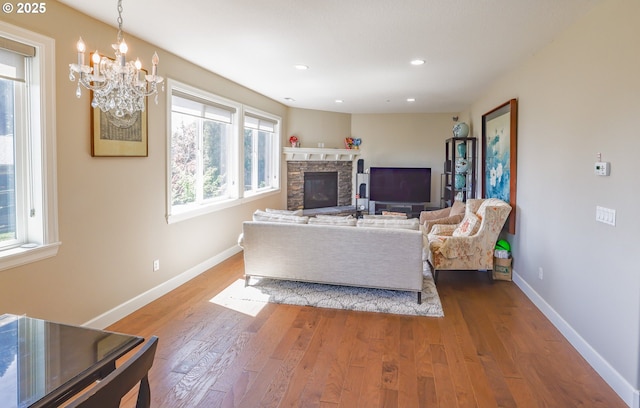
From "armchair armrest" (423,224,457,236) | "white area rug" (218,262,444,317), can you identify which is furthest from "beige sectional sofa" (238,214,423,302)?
"armchair armrest" (423,224,457,236)

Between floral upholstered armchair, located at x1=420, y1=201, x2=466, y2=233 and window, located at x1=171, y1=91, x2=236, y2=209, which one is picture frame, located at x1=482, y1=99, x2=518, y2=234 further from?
window, located at x1=171, y1=91, x2=236, y2=209

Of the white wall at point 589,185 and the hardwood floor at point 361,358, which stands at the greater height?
the white wall at point 589,185

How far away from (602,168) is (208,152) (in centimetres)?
423

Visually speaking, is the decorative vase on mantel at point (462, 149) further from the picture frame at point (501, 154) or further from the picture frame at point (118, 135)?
the picture frame at point (118, 135)

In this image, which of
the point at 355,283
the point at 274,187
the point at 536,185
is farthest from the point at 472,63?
the point at 274,187

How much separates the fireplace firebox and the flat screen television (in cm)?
83

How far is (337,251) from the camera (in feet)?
12.7

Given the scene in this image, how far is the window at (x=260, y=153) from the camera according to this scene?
21.0ft

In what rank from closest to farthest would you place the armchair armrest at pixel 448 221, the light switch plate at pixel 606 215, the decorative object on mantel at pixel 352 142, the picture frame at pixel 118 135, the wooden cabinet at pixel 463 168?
the light switch plate at pixel 606 215
the picture frame at pixel 118 135
the armchair armrest at pixel 448 221
the wooden cabinet at pixel 463 168
the decorative object on mantel at pixel 352 142

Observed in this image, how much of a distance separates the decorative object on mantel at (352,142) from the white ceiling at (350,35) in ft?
9.82

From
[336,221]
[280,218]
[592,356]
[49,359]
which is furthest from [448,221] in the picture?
[49,359]

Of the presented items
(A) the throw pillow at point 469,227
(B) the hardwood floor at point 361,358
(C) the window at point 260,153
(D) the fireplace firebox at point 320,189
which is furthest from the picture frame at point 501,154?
(C) the window at point 260,153

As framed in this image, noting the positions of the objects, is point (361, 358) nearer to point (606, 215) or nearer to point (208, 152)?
point (606, 215)

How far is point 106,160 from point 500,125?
14.9 ft
